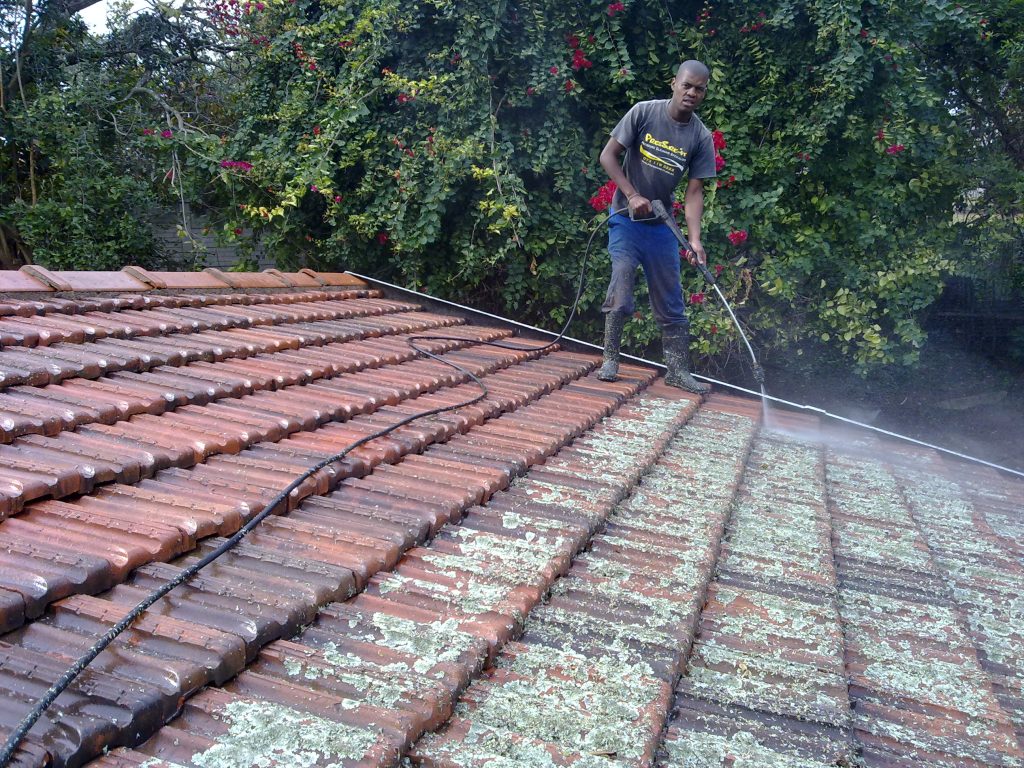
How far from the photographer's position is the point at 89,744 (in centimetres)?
104

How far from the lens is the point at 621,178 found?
425cm

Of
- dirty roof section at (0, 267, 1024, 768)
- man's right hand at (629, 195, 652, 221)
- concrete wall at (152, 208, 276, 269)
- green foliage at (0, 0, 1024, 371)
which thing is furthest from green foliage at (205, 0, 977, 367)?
dirty roof section at (0, 267, 1024, 768)

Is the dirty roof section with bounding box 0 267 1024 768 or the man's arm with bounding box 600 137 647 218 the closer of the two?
the dirty roof section with bounding box 0 267 1024 768

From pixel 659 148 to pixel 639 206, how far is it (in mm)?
349

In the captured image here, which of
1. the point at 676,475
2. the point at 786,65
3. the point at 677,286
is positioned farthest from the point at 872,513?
the point at 786,65

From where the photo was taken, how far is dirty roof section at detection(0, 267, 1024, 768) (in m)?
1.24

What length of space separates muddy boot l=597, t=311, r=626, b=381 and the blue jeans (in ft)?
0.14

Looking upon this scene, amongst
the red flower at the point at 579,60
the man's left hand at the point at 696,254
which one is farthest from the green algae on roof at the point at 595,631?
the red flower at the point at 579,60

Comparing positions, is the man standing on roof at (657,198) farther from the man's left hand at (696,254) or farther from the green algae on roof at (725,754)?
the green algae on roof at (725,754)

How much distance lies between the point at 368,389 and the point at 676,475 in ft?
3.76

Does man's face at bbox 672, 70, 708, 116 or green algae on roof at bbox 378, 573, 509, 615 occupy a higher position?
man's face at bbox 672, 70, 708, 116

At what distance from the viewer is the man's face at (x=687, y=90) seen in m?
4.01

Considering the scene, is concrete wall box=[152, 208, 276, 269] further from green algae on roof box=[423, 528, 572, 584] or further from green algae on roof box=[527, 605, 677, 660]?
green algae on roof box=[527, 605, 677, 660]

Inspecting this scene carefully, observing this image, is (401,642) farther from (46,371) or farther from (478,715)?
(46,371)
